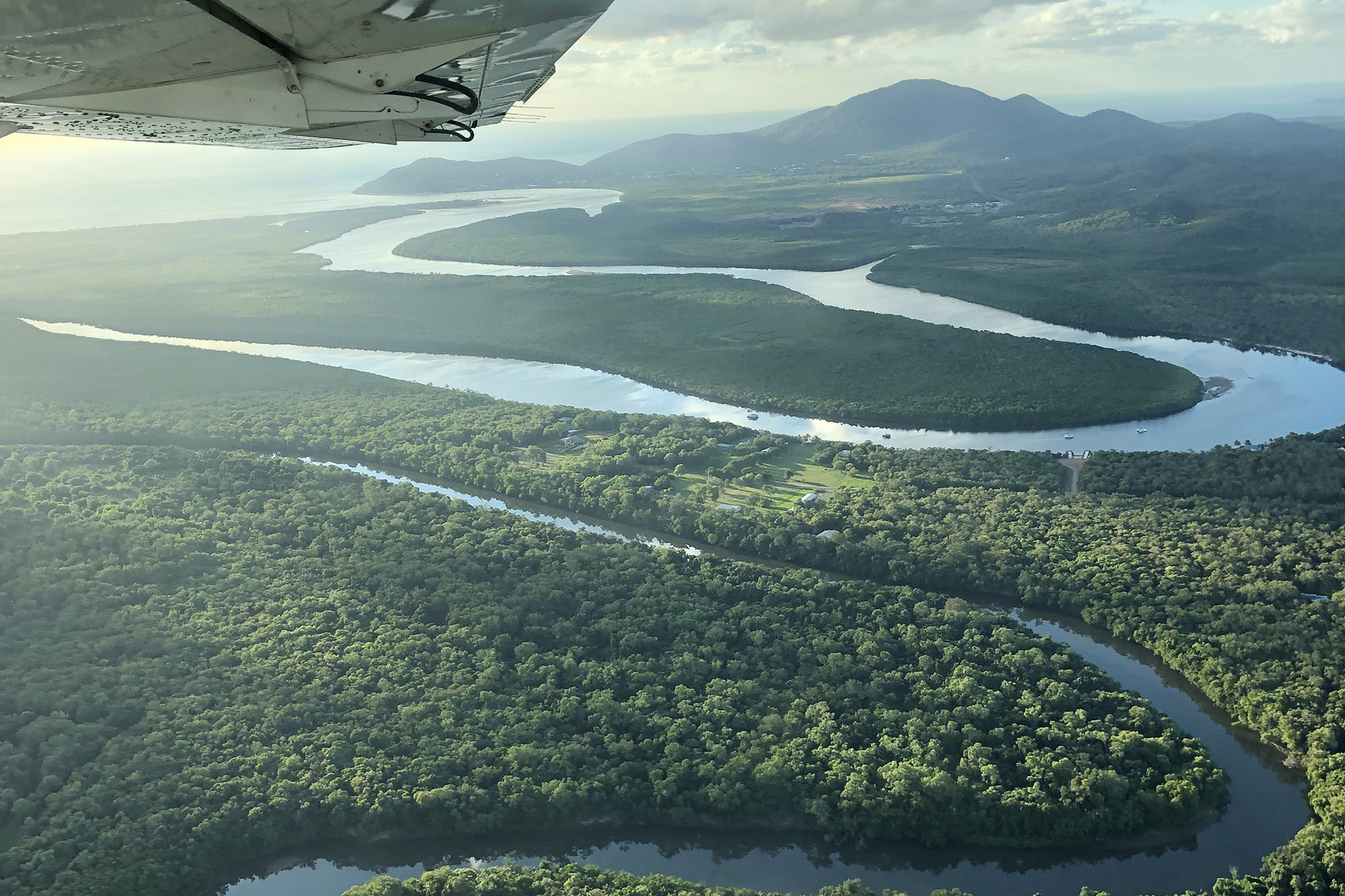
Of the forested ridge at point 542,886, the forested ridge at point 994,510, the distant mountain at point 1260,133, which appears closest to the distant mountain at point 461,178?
the distant mountain at point 1260,133

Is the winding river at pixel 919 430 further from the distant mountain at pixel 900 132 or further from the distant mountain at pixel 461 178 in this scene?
the distant mountain at pixel 900 132

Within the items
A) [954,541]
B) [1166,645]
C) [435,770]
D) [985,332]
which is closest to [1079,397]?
[985,332]

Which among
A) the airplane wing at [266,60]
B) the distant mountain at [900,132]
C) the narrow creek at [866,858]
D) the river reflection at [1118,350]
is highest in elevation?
the distant mountain at [900,132]

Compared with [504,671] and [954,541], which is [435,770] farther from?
[954,541]

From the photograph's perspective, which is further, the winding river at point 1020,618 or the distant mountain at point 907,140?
the distant mountain at point 907,140

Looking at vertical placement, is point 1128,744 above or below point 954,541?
below

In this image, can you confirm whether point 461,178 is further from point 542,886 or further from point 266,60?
point 266,60
